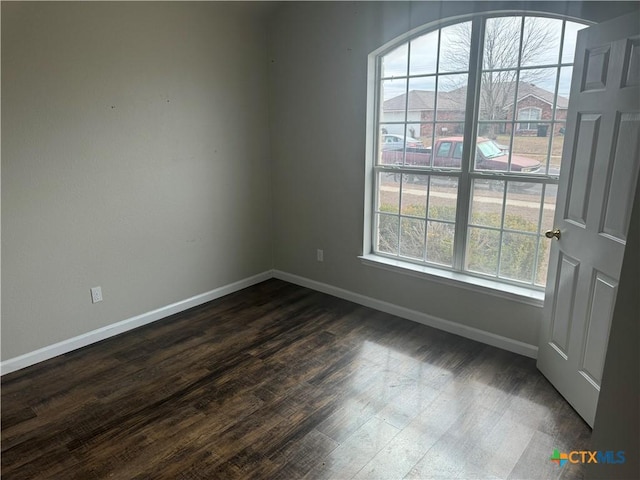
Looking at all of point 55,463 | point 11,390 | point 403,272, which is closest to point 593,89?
point 403,272

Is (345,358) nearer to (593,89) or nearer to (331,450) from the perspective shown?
(331,450)

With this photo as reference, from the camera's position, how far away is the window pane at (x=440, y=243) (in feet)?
10.8

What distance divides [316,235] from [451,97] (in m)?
1.68

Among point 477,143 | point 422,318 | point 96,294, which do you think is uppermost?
point 477,143

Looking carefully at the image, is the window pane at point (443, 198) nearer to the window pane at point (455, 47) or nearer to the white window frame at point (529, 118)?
the white window frame at point (529, 118)

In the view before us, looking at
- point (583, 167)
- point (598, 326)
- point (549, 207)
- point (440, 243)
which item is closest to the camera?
point (598, 326)

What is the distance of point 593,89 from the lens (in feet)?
7.23

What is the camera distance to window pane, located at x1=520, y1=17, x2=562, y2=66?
8.57 ft

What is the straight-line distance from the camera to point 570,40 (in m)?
2.55

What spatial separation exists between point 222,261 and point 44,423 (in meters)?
1.92

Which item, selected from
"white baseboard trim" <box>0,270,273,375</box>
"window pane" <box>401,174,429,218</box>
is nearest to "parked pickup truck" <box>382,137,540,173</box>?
"window pane" <box>401,174,429,218</box>

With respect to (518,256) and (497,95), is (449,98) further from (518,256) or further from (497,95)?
(518,256)

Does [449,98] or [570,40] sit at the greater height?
[570,40]

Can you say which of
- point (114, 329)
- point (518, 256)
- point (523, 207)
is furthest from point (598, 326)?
point (114, 329)
